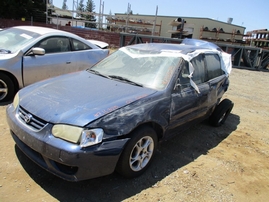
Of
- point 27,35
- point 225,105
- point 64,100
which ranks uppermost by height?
point 27,35

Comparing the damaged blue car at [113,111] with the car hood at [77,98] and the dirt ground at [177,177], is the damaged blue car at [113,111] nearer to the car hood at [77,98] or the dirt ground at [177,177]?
the car hood at [77,98]

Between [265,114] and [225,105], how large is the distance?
7.00ft

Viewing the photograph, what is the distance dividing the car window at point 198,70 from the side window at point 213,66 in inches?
8.5

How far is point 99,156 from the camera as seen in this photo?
2.27 m

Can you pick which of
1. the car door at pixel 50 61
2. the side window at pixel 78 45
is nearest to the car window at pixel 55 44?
the car door at pixel 50 61

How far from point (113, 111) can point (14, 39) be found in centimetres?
385

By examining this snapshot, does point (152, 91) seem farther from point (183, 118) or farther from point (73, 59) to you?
point (73, 59)

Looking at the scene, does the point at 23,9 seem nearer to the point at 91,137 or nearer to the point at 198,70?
the point at 198,70

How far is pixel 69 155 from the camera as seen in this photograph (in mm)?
2166

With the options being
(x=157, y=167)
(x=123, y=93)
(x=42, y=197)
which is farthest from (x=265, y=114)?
(x=42, y=197)

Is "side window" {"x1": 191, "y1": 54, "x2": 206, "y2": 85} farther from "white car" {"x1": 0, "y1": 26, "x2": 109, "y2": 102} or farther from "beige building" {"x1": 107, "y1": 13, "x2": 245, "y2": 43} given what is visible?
"beige building" {"x1": 107, "y1": 13, "x2": 245, "y2": 43}

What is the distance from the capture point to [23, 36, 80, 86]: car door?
4.79 m

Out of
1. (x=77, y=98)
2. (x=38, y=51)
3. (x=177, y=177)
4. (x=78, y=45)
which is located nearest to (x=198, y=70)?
(x=177, y=177)

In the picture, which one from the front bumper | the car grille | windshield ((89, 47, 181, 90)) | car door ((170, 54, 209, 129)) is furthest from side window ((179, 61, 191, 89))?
the car grille
